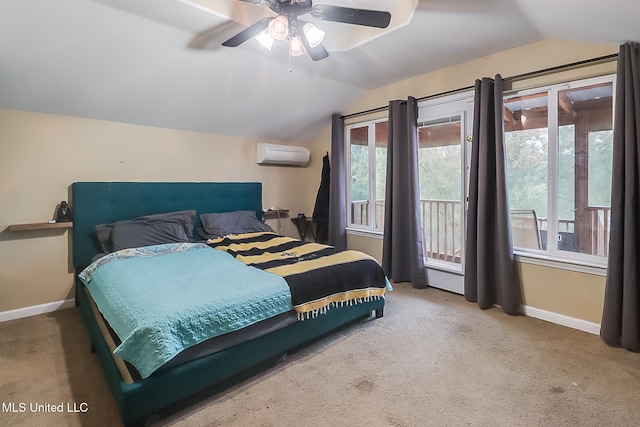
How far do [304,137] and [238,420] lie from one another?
3.97m

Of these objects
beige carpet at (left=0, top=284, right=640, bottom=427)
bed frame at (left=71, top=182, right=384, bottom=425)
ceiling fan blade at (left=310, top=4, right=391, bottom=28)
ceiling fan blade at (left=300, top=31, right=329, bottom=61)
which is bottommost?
beige carpet at (left=0, top=284, right=640, bottom=427)

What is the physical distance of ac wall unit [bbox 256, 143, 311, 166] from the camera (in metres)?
4.43

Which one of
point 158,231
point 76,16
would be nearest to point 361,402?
point 158,231

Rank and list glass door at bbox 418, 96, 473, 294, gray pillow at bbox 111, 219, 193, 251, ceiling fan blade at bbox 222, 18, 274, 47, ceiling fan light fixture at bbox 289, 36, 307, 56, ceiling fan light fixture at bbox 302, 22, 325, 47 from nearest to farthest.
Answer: ceiling fan blade at bbox 222, 18, 274, 47
ceiling fan light fixture at bbox 302, 22, 325, 47
ceiling fan light fixture at bbox 289, 36, 307, 56
gray pillow at bbox 111, 219, 193, 251
glass door at bbox 418, 96, 473, 294

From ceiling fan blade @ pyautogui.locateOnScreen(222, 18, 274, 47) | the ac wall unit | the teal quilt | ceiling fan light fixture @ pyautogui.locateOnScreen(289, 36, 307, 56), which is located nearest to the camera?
the teal quilt

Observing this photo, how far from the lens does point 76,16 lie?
221 cm

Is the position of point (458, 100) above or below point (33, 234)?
above

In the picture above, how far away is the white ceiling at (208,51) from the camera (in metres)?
2.20

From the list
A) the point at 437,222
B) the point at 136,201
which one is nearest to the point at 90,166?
the point at 136,201

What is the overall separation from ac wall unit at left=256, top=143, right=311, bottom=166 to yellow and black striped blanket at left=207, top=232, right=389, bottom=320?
1.57 m

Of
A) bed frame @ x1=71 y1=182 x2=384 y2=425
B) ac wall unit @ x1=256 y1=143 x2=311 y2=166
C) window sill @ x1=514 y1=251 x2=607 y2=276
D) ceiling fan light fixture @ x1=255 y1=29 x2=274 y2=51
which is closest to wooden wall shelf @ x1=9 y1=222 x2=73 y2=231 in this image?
bed frame @ x1=71 y1=182 x2=384 y2=425

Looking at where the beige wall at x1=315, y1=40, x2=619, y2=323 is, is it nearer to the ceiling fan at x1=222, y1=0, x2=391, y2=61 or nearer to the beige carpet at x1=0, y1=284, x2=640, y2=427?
the beige carpet at x1=0, y1=284, x2=640, y2=427

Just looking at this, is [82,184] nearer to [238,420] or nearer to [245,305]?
[245,305]

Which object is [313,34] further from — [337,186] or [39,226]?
[39,226]
